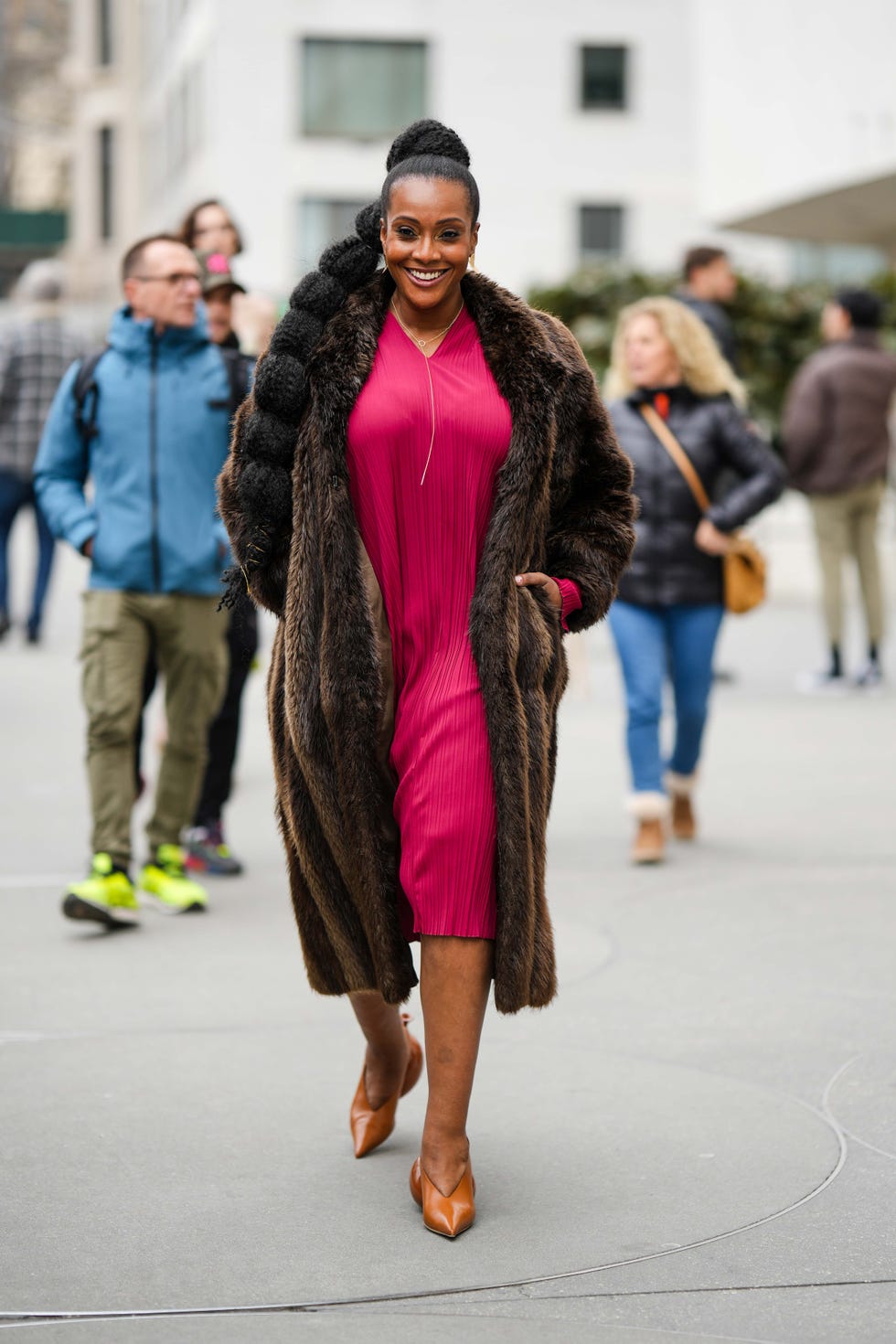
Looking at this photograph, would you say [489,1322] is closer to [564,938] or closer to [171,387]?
[564,938]

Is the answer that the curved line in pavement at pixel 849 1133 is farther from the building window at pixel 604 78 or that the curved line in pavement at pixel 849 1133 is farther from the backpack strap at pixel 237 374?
the building window at pixel 604 78

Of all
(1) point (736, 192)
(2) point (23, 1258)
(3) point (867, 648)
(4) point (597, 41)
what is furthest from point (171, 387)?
(4) point (597, 41)

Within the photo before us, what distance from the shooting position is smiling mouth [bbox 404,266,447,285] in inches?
156

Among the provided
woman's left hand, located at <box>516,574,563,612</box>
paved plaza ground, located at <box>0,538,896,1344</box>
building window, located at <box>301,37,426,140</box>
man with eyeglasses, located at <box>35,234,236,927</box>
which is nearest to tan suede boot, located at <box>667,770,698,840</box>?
paved plaza ground, located at <box>0,538,896,1344</box>

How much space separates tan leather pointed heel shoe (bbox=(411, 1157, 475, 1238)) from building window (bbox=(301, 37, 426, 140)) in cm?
3716

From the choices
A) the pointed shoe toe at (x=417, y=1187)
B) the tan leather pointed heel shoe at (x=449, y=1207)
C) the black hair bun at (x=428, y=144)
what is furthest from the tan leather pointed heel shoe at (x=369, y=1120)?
the black hair bun at (x=428, y=144)

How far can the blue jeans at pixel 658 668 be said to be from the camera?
25.8 ft

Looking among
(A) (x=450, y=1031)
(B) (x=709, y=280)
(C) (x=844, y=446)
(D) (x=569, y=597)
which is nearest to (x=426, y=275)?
(D) (x=569, y=597)

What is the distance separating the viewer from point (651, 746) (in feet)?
25.9

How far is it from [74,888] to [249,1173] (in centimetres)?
249

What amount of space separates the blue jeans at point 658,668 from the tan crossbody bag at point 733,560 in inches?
4.5

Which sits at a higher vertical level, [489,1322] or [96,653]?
[96,653]

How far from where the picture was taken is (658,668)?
7949mm

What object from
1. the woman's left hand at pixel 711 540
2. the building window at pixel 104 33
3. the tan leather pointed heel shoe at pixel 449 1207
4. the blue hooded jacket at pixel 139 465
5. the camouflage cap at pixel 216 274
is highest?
the building window at pixel 104 33
